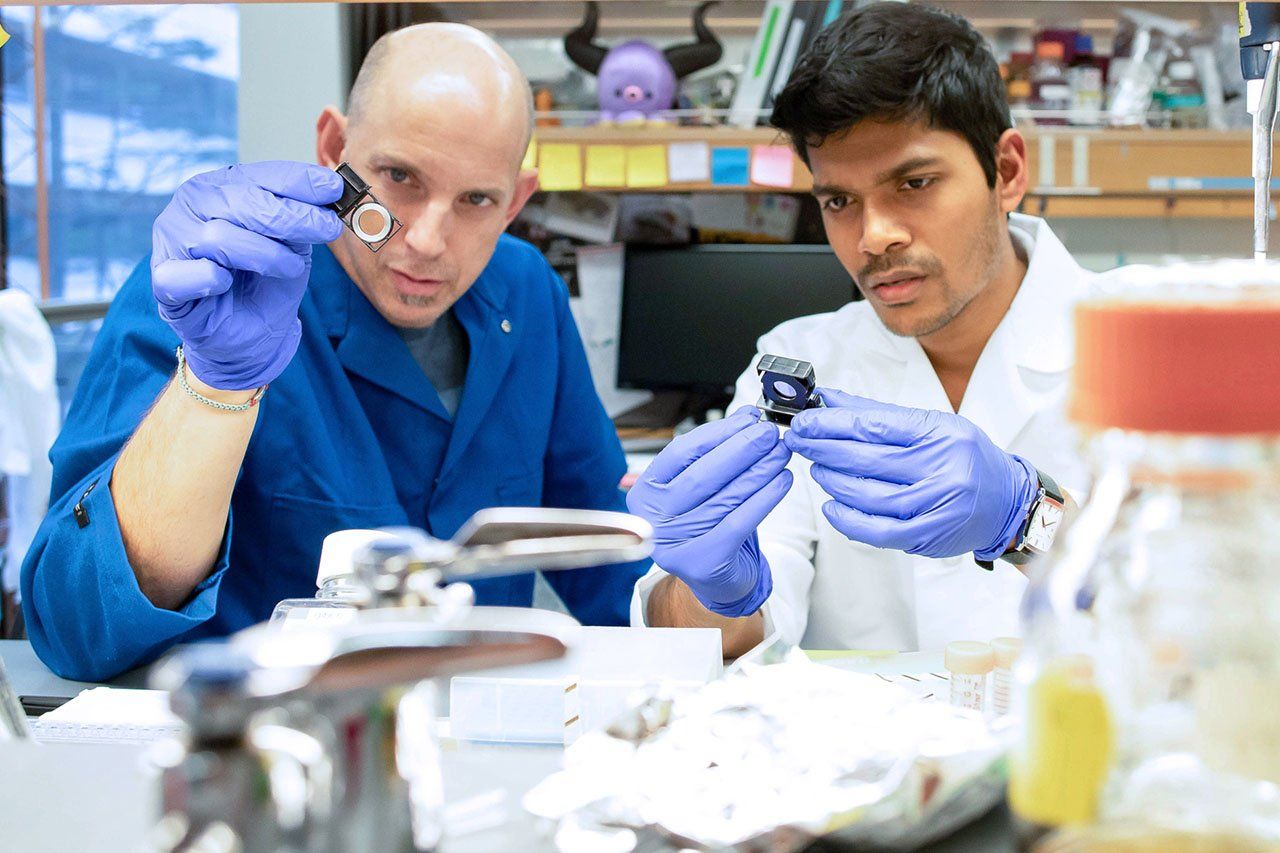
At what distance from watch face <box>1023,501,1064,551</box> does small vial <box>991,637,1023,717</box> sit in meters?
0.34

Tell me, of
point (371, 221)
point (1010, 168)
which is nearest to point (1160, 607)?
point (371, 221)

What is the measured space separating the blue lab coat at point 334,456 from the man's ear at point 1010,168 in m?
0.66

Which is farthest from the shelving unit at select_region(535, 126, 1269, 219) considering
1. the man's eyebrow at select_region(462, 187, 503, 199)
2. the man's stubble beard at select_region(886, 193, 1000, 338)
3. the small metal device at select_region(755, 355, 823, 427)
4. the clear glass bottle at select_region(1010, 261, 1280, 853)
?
the clear glass bottle at select_region(1010, 261, 1280, 853)

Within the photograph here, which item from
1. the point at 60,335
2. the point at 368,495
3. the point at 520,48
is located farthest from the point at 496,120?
the point at 60,335

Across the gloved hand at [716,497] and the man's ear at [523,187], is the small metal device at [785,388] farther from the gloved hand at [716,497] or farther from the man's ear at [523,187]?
the man's ear at [523,187]

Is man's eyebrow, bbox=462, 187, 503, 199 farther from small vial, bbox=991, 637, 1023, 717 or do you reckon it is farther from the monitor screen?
the monitor screen

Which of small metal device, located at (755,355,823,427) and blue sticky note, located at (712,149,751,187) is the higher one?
blue sticky note, located at (712,149,751,187)

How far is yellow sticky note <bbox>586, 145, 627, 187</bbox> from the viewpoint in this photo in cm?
276

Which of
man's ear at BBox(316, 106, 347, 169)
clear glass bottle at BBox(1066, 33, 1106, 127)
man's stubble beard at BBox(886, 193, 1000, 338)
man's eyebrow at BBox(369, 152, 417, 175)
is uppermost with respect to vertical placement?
clear glass bottle at BBox(1066, 33, 1106, 127)

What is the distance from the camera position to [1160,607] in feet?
1.27

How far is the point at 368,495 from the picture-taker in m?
1.42

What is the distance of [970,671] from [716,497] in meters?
0.40

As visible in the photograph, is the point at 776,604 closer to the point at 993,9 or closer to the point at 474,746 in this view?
the point at 474,746

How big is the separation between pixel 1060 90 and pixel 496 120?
186 cm
